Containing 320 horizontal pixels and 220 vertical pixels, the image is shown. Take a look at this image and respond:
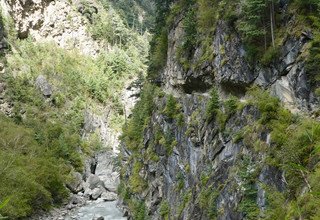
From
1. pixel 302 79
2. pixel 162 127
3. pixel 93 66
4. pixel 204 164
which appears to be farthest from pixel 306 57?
pixel 93 66

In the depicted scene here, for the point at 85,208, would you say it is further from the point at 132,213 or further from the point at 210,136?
the point at 210,136

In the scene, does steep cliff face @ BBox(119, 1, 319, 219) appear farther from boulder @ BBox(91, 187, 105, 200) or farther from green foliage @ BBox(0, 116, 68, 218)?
boulder @ BBox(91, 187, 105, 200)

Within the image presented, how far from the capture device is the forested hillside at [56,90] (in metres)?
45.4

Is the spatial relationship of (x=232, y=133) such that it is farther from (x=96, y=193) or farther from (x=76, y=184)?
(x=76, y=184)

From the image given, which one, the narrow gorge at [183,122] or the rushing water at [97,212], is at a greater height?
the narrow gorge at [183,122]

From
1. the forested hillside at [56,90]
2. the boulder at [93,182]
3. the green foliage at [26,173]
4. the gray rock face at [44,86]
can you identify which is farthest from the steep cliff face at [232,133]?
the gray rock face at [44,86]

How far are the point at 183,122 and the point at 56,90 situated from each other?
51538 mm

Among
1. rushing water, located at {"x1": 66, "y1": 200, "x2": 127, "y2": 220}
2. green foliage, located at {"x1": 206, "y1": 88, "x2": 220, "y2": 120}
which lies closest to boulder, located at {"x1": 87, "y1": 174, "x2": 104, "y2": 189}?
rushing water, located at {"x1": 66, "y1": 200, "x2": 127, "y2": 220}

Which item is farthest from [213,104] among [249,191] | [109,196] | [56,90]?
[56,90]

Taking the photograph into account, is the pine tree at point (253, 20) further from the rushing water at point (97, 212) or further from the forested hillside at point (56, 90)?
the rushing water at point (97, 212)

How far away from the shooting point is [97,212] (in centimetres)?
4644

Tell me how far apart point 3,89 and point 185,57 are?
149 ft

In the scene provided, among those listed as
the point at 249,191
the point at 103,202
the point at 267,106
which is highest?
the point at 267,106

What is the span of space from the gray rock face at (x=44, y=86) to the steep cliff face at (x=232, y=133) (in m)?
41.8
